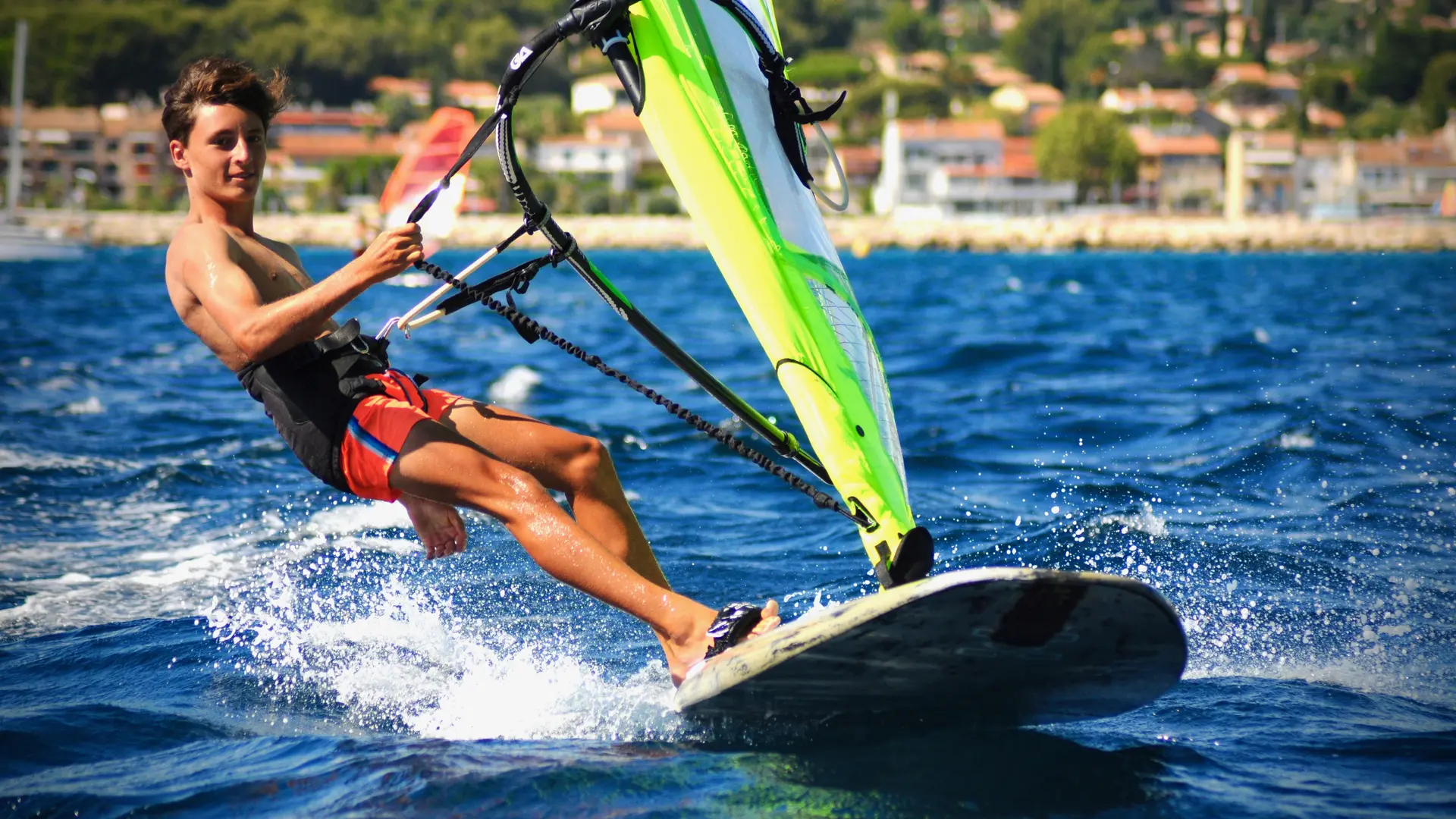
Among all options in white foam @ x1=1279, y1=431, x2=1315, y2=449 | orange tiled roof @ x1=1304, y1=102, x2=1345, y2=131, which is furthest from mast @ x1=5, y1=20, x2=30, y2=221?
orange tiled roof @ x1=1304, y1=102, x2=1345, y2=131

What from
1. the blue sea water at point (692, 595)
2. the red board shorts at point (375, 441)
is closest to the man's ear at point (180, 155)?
the red board shorts at point (375, 441)

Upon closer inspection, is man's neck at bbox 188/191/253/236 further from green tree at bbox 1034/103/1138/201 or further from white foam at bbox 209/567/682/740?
green tree at bbox 1034/103/1138/201

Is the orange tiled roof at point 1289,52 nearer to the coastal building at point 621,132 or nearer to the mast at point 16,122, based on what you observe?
the coastal building at point 621,132

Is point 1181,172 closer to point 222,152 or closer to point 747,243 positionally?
point 747,243

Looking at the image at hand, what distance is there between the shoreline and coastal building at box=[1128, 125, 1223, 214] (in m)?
14.4

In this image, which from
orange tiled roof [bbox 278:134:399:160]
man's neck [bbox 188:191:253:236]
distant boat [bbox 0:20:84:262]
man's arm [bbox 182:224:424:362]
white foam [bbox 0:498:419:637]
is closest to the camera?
man's arm [bbox 182:224:424:362]

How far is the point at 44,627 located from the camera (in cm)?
455

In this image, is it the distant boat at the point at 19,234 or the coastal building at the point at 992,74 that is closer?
the distant boat at the point at 19,234

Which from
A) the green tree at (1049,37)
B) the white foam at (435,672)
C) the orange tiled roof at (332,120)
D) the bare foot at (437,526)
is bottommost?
the white foam at (435,672)

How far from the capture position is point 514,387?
11188mm

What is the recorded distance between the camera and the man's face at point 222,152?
3605 mm

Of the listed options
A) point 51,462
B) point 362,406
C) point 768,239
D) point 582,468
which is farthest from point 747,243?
point 51,462

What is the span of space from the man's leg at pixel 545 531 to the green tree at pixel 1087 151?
297 ft

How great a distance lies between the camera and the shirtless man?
338 cm
